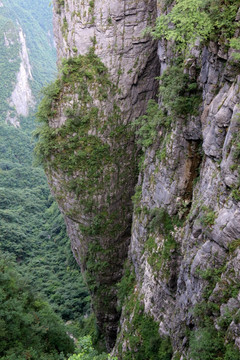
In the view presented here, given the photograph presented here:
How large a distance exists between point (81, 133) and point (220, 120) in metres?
8.94

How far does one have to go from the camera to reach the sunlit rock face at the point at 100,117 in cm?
1446

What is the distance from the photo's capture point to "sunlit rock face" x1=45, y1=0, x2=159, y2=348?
14461 millimetres

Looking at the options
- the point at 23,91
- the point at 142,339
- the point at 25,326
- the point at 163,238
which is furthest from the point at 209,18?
the point at 23,91

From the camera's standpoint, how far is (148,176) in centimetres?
1261

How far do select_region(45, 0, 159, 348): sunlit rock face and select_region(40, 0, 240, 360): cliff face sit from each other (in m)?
0.06

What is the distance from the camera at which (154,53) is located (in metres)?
15.0

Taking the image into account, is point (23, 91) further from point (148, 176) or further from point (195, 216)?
point (195, 216)

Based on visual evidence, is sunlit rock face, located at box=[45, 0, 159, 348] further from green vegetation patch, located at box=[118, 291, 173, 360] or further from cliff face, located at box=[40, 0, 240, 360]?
green vegetation patch, located at box=[118, 291, 173, 360]

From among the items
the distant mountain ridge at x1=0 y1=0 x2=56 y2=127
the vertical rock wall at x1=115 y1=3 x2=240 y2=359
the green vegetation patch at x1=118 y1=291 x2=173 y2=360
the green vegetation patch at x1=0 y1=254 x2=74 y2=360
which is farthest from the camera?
the distant mountain ridge at x1=0 y1=0 x2=56 y2=127

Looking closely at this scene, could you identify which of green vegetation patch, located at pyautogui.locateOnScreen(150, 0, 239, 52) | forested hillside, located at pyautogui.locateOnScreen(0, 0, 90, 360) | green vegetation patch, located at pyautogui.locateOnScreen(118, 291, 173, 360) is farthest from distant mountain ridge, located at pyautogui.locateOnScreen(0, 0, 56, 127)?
green vegetation patch, located at pyautogui.locateOnScreen(150, 0, 239, 52)

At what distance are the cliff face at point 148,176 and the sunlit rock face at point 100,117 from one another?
6cm

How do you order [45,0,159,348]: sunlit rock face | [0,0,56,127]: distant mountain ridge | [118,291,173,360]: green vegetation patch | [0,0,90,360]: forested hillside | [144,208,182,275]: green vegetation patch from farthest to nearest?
[0,0,56,127]: distant mountain ridge < [0,0,90,360]: forested hillside < [45,0,159,348]: sunlit rock face < [144,208,182,275]: green vegetation patch < [118,291,173,360]: green vegetation patch

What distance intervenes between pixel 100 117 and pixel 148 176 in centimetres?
463

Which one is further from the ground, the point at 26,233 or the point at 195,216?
the point at 195,216
